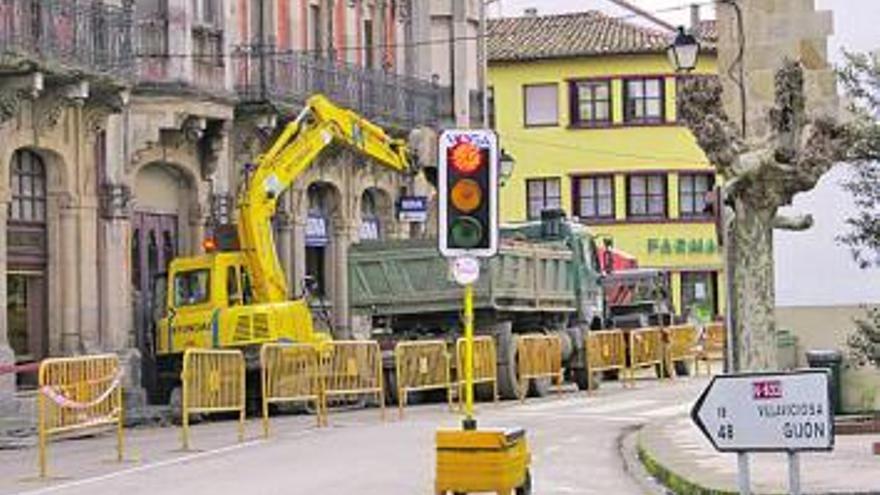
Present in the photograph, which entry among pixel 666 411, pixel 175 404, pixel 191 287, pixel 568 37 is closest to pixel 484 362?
pixel 666 411

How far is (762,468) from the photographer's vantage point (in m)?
18.1

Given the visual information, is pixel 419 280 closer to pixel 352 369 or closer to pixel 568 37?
pixel 352 369

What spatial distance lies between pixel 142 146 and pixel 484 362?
7.29 meters

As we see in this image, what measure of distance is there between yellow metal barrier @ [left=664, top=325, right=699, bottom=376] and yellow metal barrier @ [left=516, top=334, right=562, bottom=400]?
6.79 metres

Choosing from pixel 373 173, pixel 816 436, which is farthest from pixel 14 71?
pixel 816 436

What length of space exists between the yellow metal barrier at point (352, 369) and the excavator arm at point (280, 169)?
2.15 meters

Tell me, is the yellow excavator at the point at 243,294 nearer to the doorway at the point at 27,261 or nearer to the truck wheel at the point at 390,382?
the truck wheel at the point at 390,382

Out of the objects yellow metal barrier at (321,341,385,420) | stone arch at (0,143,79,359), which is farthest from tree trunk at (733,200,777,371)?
stone arch at (0,143,79,359)

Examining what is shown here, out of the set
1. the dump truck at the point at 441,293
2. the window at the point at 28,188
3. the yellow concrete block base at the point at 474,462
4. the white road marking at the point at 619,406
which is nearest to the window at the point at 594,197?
the dump truck at the point at 441,293

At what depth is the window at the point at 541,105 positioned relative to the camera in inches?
2648

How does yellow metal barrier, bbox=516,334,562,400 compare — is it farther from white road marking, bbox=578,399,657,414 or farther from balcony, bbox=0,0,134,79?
balcony, bbox=0,0,134,79

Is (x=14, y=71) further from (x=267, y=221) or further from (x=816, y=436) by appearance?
(x=816, y=436)

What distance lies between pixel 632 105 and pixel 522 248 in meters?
33.9

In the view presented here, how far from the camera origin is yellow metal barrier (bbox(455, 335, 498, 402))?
30794mm
